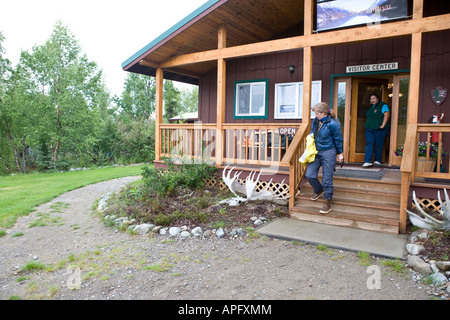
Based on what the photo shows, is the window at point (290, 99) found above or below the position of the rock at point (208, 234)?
above

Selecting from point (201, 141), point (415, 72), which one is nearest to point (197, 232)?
point (201, 141)

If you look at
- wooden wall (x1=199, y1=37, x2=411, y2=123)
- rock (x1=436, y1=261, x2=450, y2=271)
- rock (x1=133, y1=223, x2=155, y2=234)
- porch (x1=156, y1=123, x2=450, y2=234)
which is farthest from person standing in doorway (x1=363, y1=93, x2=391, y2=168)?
rock (x1=133, y1=223, x2=155, y2=234)

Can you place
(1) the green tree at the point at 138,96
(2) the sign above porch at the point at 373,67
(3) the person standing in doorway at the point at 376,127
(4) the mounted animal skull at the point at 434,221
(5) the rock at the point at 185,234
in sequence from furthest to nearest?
(1) the green tree at the point at 138,96, (2) the sign above porch at the point at 373,67, (3) the person standing in doorway at the point at 376,127, (5) the rock at the point at 185,234, (4) the mounted animal skull at the point at 434,221

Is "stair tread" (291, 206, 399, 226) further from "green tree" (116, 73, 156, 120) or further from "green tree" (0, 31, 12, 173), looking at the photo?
"green tree" (116, 73, 156, 120)

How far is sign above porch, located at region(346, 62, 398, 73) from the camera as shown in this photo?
7664mm

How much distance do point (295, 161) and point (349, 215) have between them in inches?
53.2

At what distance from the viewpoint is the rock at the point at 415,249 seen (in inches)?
156

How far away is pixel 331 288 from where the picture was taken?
10.8 ft

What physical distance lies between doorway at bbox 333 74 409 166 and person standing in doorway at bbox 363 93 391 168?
405mm

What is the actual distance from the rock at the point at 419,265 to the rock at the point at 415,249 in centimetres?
20

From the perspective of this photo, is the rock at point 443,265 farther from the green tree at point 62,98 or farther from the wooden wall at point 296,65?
the green tree at point 62,98

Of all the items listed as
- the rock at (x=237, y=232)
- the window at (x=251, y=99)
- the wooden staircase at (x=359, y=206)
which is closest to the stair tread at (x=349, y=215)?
the wooden staircase at (x=359, y=206)

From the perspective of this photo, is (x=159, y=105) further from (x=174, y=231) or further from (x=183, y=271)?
(x=183, y=271)

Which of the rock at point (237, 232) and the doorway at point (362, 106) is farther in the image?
the doorway at point (362, 106)
